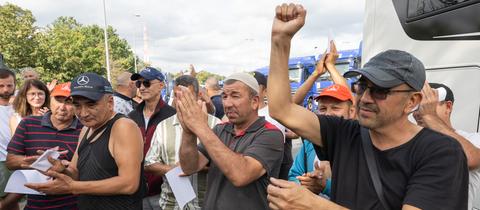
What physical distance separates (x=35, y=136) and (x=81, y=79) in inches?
38.4

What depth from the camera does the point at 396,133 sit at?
1.46 m

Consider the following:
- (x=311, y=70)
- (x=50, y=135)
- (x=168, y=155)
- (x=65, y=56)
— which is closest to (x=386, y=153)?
(x=168, y=155)

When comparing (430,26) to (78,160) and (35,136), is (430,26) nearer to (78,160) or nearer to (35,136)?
(78,160)

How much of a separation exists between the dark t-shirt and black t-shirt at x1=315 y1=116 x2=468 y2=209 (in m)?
0.54

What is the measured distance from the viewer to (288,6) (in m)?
1.60

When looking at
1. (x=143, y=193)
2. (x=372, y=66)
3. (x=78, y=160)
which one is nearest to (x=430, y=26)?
(x=372, y=66)

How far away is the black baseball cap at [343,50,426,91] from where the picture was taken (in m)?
1.39

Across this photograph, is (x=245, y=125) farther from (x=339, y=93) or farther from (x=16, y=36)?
(x=16, y=36)

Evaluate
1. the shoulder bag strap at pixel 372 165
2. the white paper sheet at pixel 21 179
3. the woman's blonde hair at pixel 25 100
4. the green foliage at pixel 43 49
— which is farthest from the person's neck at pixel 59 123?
the green foliage at pixel 43 49

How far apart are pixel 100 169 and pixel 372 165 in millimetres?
1630

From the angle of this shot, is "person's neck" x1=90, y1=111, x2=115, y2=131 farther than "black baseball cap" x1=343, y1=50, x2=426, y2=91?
Yes

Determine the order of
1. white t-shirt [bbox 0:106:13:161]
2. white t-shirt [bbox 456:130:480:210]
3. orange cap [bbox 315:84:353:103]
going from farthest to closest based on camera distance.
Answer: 1. white t-shirt [bbox 0:106:13:161]
2. orange cap [bbox 315:84:353:103]
3. white t-shirt [bbox 456:130:480:210]

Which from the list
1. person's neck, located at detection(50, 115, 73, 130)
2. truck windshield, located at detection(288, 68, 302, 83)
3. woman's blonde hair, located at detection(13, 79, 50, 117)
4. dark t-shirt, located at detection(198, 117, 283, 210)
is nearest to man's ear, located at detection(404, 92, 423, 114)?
dark t-shirt, located at detection(198, 117, 283, 210)

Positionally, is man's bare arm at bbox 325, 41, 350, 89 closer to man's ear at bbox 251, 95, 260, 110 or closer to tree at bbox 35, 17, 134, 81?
man's ear at bbox 251, 95, 260, 110
